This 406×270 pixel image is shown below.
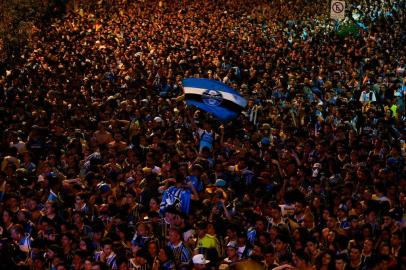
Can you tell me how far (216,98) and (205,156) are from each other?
175 centimetres

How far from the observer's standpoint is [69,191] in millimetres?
11289

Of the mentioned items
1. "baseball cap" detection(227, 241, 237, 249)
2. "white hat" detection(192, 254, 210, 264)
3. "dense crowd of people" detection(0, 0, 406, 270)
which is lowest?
"dense crowd of people" detection(0, 0, 406, 270)

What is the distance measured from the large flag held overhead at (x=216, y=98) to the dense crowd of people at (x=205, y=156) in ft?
1.05

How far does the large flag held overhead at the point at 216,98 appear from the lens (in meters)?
14.3

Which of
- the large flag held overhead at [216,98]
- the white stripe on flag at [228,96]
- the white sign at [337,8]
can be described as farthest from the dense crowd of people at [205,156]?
the white sign at [337,8]

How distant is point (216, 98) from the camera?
14289 mm

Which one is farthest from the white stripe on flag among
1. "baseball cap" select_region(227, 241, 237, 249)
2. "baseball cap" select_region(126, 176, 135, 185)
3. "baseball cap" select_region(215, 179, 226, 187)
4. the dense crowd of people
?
"baseball cap" select_region(227, 241, 237, 249)

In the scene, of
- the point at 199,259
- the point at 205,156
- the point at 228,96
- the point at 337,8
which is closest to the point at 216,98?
the point at 228,96

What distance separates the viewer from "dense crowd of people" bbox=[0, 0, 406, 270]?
9141 millimetres

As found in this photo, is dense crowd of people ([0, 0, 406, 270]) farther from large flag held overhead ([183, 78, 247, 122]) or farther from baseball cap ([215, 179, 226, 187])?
large flag held overhead ([183, 78, 247, 122])

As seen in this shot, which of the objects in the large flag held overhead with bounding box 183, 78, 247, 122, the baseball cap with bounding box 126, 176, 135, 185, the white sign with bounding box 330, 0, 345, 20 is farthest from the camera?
the white sign with bounding box 330, 0, 345, 20

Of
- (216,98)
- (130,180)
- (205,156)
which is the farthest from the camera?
(216,98)

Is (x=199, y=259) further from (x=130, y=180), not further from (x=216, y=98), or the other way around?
(x=216, y=98)

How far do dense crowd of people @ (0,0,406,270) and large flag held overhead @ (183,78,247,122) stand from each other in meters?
0.32
